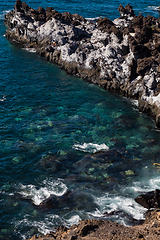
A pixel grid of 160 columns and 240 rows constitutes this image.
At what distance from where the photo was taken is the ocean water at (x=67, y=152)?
31.1 m

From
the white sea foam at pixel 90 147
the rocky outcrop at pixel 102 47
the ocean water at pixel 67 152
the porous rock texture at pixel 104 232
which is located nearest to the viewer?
the porous rock texture at pixel 104 232

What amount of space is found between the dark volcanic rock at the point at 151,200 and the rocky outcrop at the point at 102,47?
1781 cm

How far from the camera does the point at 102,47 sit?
63875 mm

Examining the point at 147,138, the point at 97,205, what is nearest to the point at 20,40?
the point at 147,138

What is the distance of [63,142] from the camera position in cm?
4262

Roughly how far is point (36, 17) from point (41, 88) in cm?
3206

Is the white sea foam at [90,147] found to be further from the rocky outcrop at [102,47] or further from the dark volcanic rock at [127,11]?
the dark volcanic rock at [127,11]

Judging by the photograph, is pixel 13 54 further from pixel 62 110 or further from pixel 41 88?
pixel 62 110

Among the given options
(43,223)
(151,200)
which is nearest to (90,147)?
(151,200)

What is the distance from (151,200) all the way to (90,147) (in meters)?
13.4

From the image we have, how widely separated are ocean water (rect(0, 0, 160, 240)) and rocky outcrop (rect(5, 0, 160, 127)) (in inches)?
115

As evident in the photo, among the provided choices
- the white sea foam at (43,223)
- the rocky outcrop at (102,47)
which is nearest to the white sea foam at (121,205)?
the white sea foam at (43,223)

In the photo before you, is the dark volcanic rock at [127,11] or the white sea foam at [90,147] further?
the dark volcanic rock at [127,11]

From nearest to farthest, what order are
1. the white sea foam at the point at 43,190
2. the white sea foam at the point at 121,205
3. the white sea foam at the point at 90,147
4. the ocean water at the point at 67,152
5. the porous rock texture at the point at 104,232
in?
the porous rock texture at the point at 104,232, the white sea foam at the point at 121,205, the ocean water at the point at 67,152, the white sea foam at the point at 43,190, the white sea foam at the point at 90,147
